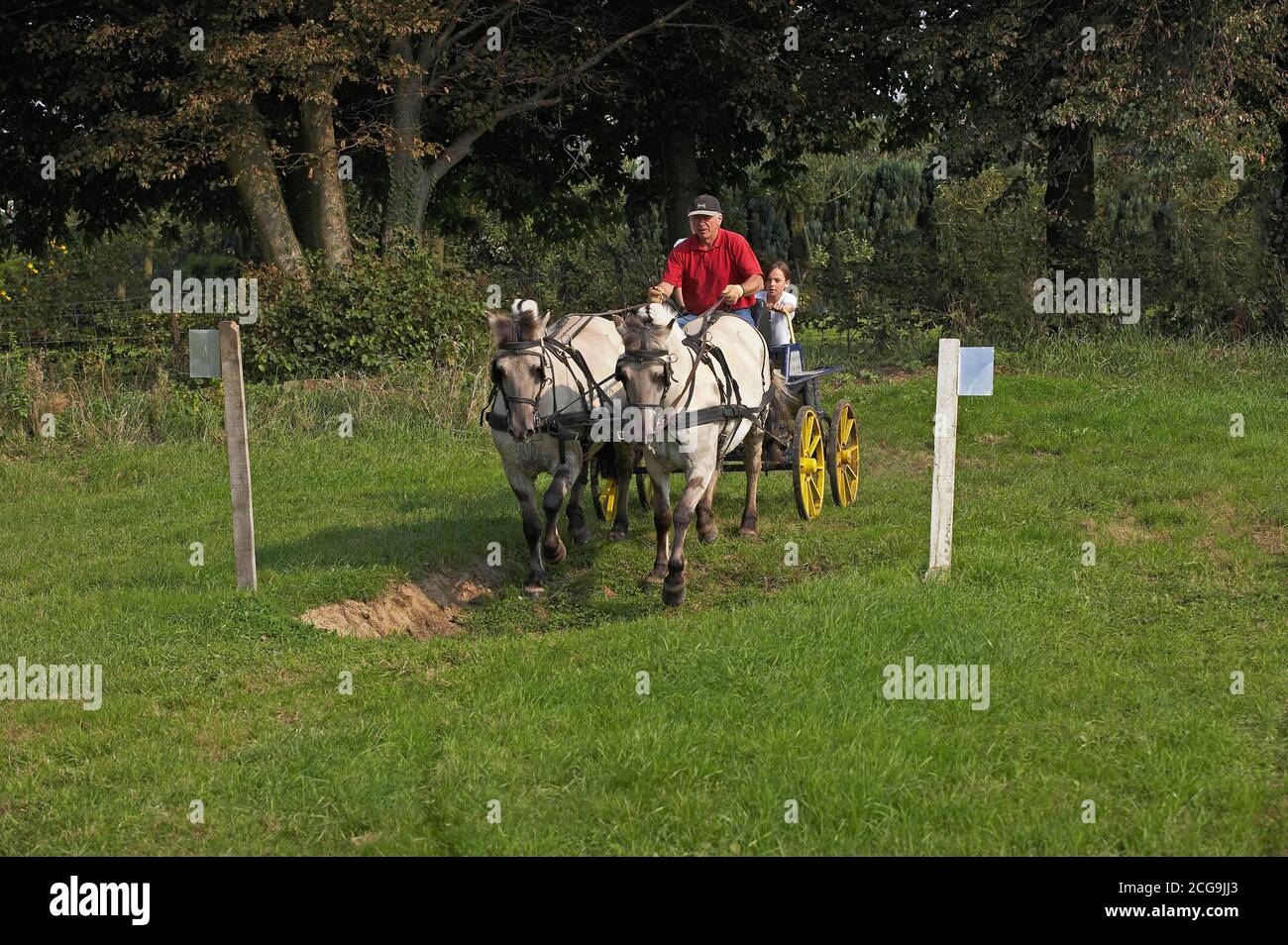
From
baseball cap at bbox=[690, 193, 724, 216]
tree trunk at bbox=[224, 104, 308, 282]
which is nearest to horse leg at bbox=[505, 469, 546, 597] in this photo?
baseball cap at bbox=[690, 193, 724, 216]

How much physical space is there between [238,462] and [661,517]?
10.0 feet

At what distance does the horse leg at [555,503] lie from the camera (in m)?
10.5

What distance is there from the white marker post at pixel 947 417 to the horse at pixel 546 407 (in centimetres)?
238

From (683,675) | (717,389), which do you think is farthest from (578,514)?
(683,675)

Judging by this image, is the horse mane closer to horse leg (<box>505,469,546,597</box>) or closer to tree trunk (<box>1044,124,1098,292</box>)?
horse leg (<box>505,469,546,597</box>)

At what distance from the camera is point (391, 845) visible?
613cm

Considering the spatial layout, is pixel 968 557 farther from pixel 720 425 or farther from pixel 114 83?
pixel 114 83

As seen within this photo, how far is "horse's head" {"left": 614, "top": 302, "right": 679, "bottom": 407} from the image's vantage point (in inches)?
374

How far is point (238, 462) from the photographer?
10273mm

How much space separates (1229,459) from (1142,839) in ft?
27.4

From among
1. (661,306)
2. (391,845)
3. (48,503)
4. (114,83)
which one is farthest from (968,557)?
(114,83)

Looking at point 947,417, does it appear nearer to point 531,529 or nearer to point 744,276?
point 744,276

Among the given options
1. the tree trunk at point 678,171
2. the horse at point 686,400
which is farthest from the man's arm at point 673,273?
the tree trunk at point 678,171

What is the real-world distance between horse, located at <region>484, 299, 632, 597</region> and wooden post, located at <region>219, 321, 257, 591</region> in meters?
1.77
